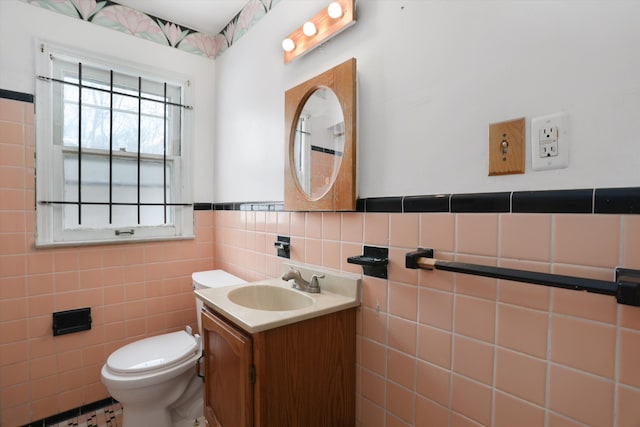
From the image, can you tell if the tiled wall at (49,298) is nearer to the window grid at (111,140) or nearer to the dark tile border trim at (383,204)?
the window grid at (111,140)

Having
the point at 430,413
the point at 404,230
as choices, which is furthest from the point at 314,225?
the point at 430,413

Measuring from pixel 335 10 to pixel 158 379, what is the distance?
1.84m

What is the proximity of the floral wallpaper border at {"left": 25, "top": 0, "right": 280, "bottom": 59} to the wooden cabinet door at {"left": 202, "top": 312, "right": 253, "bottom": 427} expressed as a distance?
1.68 metres

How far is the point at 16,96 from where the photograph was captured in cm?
159

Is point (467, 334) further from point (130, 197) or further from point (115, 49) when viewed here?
point (115, 49)

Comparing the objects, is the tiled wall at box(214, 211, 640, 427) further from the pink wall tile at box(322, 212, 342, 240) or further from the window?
the window

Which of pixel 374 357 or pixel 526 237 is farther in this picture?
pixel 374 357

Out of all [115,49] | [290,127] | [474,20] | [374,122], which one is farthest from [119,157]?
[474,20]

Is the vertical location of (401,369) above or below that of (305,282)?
below

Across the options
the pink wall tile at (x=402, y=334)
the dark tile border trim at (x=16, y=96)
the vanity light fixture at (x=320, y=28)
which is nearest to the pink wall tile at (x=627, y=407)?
the pink wall tile at (x=402, y=334)

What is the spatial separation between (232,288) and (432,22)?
4.12 feet

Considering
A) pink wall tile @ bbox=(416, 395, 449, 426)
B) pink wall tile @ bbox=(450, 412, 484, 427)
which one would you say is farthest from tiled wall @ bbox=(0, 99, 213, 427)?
pink wall tile @ bbox=(450, 412, 484, 427)

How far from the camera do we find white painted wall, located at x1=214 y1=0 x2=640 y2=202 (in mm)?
646

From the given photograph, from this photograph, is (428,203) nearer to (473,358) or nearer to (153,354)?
(473,358)
